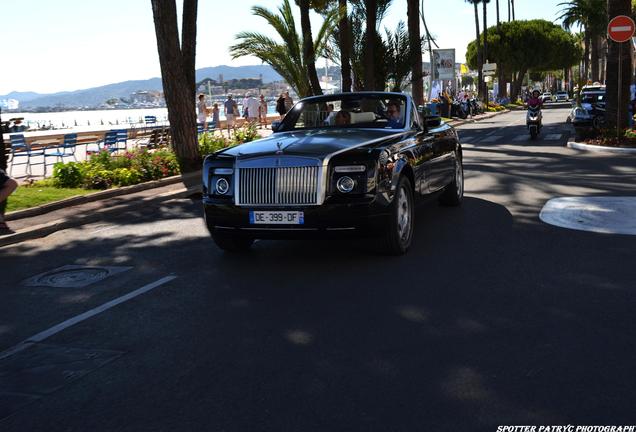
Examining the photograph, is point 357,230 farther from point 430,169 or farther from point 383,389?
point 383,389

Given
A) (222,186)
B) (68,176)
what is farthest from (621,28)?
(222,186)

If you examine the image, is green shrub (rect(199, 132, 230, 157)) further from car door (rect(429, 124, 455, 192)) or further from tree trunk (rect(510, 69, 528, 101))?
tree trunk (rect(510, 69, 528, 101))

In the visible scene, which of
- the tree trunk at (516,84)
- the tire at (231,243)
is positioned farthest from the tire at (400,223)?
the tree trunk at (516,84)

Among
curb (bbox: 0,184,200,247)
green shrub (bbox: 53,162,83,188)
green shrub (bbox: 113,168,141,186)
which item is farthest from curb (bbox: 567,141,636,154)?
green shrub (bbox: 53,162,83,188)

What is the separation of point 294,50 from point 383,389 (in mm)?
22425

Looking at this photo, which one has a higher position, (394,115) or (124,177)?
(394,115)

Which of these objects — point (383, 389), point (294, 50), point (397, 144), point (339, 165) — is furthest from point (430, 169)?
point (294, 50)

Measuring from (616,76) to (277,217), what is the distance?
628 inches

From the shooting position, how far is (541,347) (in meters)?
4.56

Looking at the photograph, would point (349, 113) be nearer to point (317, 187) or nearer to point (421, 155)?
point (421, 155)

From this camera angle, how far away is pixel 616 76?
20.0 meters

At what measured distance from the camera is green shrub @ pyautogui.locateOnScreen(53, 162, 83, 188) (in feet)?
46.1

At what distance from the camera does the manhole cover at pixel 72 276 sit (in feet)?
23.3

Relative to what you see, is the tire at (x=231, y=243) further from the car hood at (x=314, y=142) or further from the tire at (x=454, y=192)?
the tire at (x=454, y=192)
